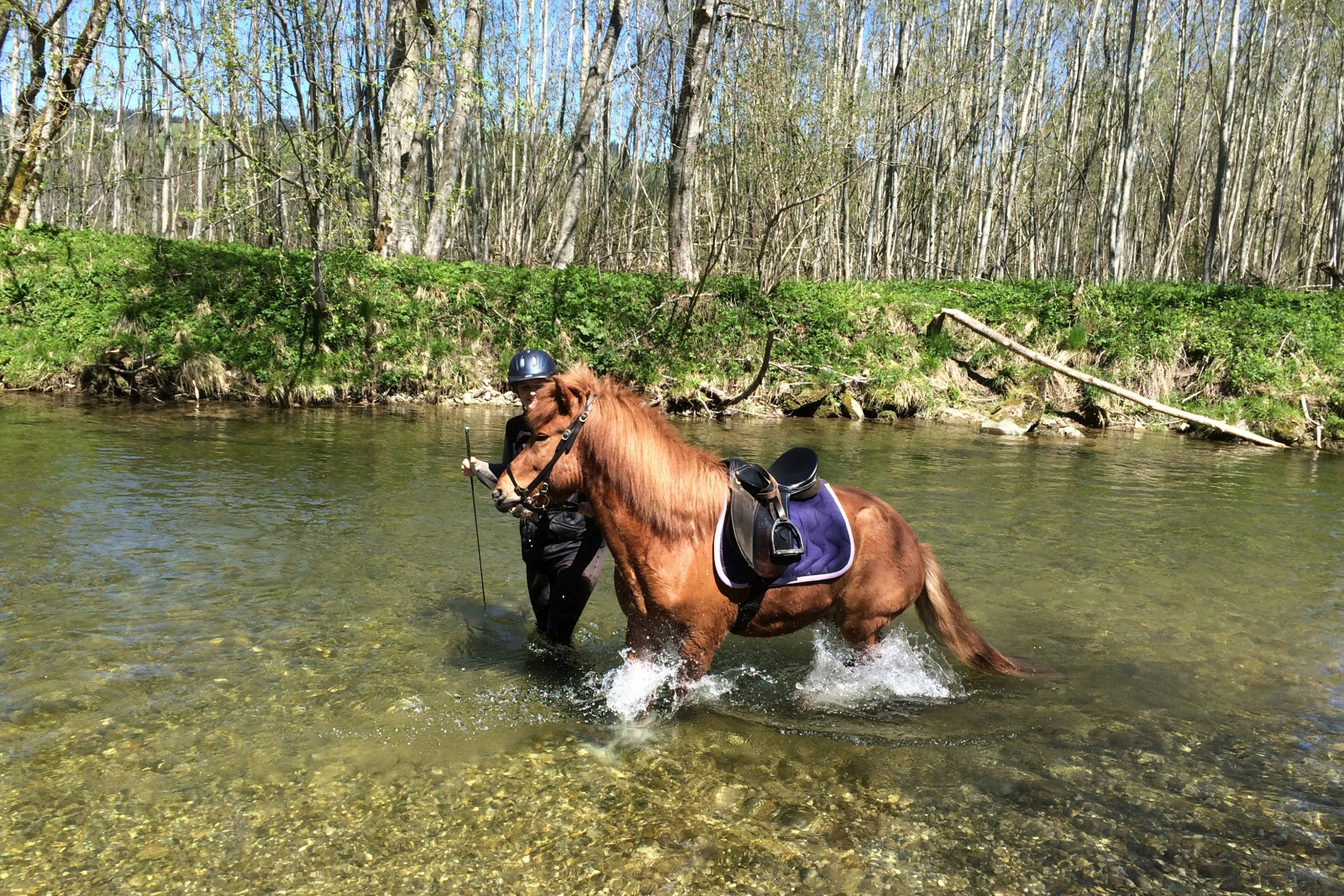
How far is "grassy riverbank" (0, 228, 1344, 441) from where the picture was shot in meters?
17.0

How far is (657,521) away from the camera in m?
4.33

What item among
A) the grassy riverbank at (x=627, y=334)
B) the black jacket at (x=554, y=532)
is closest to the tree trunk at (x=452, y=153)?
the grassy riverbank at (x=627, y=334)

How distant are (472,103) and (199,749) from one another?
635 inches

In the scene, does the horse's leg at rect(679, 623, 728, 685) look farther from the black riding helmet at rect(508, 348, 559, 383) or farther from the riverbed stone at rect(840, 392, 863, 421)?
the riverbed stone at rect(840, 392, 863, 421)

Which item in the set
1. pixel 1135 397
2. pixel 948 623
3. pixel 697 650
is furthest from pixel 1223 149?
pixel 697 650

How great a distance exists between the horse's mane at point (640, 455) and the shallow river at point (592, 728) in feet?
3.82

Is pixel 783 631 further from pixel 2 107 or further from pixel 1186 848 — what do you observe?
pixel 2 107

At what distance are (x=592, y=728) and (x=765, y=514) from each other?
5.01 feet

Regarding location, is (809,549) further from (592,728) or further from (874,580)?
(592,728)

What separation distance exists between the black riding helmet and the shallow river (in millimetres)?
1865

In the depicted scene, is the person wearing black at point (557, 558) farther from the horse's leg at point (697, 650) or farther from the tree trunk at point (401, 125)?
the tree trunk at point (401, 125)

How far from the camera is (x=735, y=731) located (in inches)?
184

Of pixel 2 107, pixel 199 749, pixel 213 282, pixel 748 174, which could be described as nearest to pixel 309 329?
pixel 213 282

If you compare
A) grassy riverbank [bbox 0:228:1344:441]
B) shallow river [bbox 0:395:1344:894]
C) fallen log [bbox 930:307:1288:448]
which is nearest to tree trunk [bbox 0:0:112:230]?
grassy riverbank [bbox 0:228:1344:441]
